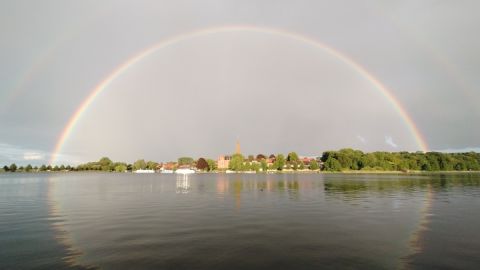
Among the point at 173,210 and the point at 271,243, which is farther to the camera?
the point at 173,210

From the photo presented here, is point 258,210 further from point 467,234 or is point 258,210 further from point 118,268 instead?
point 118,268

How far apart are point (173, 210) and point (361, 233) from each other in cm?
2429

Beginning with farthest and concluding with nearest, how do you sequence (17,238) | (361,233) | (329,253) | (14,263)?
(361,233) < (17,238) < (329,253) < (14,263)

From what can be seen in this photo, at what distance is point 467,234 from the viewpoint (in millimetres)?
26469

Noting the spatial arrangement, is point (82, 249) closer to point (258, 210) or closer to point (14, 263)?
point (14, 263)

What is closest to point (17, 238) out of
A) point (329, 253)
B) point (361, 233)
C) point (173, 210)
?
point (173, 210)

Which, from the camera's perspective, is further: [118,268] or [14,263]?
[14,263]

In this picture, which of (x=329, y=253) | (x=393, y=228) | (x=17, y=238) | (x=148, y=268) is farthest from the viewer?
(x=393, y=228)

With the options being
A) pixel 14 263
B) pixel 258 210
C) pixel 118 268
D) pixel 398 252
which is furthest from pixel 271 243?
pixel 258 210

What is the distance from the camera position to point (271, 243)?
23.0 meters

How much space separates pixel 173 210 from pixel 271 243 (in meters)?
21.8

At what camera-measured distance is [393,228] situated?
95.3 feet

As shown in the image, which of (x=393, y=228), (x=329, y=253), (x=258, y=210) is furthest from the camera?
(x=258, y=210)

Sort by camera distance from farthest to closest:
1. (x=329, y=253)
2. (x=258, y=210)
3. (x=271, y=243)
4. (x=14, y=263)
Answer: (x=258, y=210) → (x=271, y=243) → (x=329, y=253) → (x=14, y=263)
